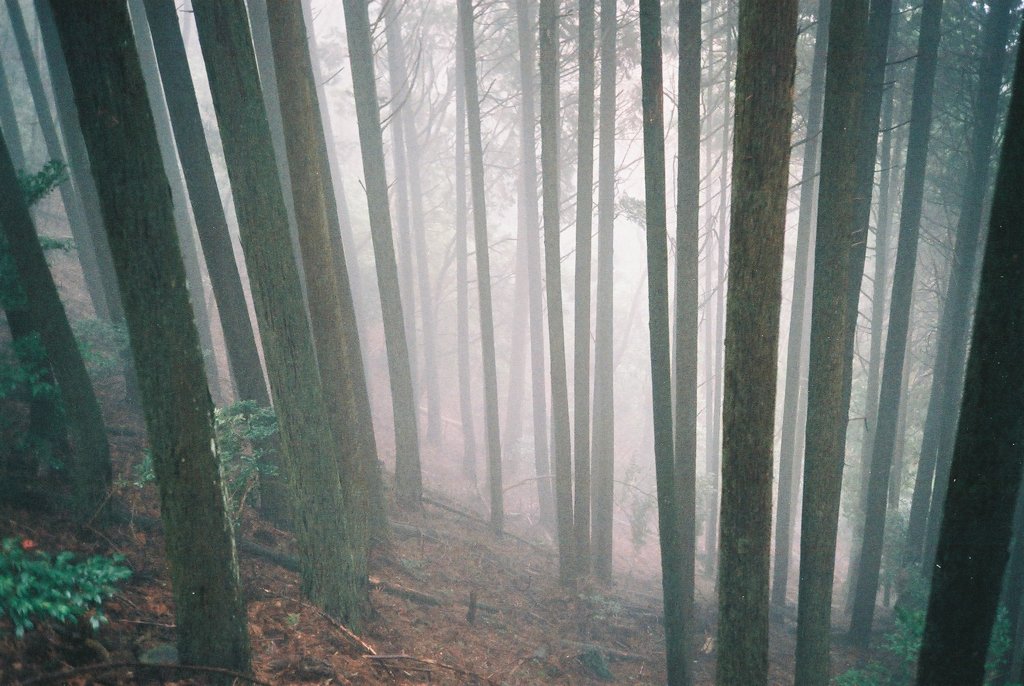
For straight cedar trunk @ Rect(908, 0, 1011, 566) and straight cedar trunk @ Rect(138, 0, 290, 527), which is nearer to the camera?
straight cedar trunk @ Rect(138, 0, 290, 527)

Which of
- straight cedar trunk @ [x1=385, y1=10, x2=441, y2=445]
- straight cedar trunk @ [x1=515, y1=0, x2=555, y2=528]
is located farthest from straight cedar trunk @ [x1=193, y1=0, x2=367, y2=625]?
straight cedar trunk @ [x1=385, y1=10, x2=441, y2=445]

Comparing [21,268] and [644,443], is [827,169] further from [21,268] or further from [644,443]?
[644,443]

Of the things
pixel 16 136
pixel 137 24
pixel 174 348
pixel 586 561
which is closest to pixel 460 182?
pixel 137 24

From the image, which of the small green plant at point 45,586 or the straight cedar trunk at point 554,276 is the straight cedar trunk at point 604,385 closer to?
the straight cedar trunk at point 554,276

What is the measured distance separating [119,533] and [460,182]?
59.7 ft

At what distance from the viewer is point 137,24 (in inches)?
441

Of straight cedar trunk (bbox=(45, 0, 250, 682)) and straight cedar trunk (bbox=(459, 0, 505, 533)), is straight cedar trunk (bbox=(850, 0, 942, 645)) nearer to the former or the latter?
straight cedar trunk (bbox=(459, 0, 505, 533))

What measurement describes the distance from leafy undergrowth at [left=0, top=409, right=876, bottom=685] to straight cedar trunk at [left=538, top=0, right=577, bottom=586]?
1.46 meters

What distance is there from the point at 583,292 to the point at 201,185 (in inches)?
272

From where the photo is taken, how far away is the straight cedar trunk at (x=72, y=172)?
30.2 feet

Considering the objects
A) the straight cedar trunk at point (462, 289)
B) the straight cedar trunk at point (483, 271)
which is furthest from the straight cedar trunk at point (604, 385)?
the straight cedar trunk at point (462, 289)

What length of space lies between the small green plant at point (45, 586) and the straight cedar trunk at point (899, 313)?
11.5 metres

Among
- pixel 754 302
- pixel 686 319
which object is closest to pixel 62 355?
pixel 754 302

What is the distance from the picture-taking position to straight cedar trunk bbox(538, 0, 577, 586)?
377 inches
